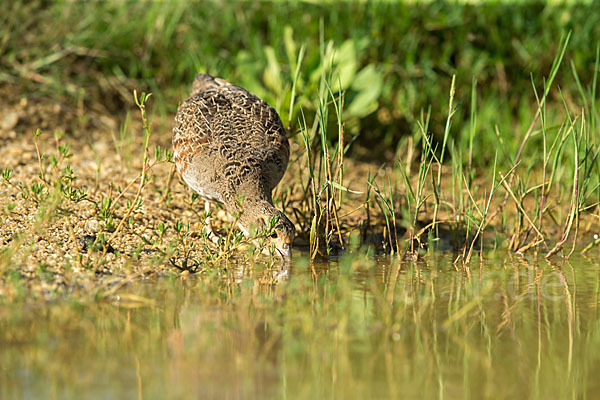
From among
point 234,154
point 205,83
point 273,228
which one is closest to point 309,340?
point 273,228

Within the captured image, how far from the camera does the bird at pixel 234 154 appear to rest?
4.65 m

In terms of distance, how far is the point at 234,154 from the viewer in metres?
4.84

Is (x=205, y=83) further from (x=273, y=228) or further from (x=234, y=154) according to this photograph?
(x=273, y=228)

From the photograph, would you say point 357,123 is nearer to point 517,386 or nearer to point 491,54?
point 491,54

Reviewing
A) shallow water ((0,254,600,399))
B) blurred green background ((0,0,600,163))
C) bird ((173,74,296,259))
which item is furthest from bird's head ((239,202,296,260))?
blurred green background ((0,0,600,163))

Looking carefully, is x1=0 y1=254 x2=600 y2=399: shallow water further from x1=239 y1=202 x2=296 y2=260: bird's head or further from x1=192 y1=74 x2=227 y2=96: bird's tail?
x1=192 y1=74 x2=227 y2=96: bird's tail

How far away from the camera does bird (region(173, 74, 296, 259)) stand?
4652 millimetres

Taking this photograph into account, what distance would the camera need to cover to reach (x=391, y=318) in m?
3.36

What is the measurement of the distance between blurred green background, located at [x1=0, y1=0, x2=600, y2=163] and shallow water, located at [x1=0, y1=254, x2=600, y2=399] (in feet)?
10.0

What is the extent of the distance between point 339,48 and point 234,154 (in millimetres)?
2209

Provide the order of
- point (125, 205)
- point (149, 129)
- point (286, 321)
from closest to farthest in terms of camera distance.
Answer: point (286, 321) < point (149, 129) < point (125, 205)

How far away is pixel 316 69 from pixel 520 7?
235 centimetres

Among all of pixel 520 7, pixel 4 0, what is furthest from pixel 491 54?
pixel 4 0

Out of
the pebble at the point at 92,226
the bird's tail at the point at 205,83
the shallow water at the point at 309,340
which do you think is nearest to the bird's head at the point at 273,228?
the shallow water at the point at 309,340
